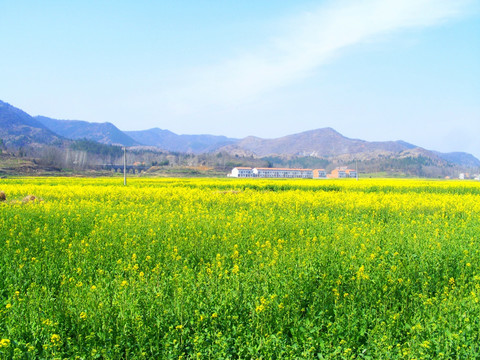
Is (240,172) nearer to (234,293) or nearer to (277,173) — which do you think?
(277,173)

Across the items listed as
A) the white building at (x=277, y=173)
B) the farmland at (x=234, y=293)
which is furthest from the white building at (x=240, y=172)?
the farmland at (x=234, y=293)

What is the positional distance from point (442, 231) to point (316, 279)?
606 centimetres

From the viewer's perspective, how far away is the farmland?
165 inches

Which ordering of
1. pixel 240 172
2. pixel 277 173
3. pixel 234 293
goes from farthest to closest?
pixel 277 173 < pixel 240 172 < pixel 234 293

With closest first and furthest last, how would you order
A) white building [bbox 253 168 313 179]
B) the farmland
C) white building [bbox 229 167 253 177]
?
1. the farmland
2. white building [bbox 229 167 253 177]
3. white building [bbox 253 168 313 179]

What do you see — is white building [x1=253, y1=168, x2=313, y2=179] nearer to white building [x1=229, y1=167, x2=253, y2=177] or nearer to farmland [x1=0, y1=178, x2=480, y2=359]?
white building [x1=229, y1=167, x2=253, y2=177]

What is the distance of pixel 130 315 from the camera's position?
14.7 ft

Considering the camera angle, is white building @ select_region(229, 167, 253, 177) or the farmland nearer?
the farmland

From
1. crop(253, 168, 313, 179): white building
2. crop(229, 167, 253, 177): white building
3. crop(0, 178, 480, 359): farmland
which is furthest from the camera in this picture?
crop(253, 168, 313, 179): white building

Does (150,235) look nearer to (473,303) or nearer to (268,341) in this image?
(268,341)

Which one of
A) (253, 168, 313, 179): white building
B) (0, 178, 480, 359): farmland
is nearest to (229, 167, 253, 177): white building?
(253, 168, 313, 179): white building

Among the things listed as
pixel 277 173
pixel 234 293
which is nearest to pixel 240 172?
pixel 277 173

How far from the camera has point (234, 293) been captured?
5180 mm

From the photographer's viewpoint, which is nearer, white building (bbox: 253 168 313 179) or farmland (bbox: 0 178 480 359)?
farmland (bbox: 0 178 480 359)
